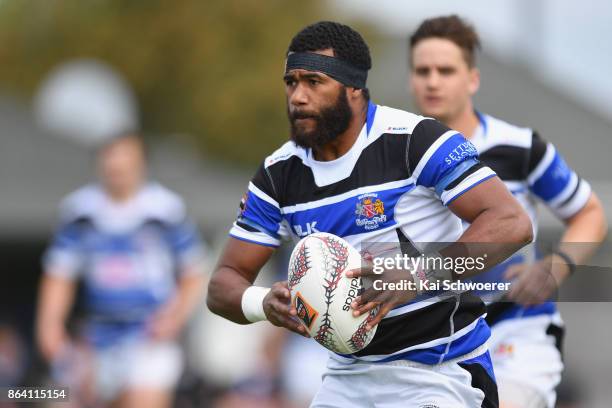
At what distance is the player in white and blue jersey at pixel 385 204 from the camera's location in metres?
4.93

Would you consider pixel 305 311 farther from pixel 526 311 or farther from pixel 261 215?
pixel 526 311

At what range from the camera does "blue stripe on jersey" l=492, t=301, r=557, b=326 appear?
6414 millimetres

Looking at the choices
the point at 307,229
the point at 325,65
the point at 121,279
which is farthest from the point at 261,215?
the point at 121,279

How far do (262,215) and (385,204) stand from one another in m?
0.68

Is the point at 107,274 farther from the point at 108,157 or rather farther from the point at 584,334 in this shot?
the point at 584,334

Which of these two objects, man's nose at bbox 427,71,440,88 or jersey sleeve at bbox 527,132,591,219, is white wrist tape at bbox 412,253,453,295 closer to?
jersey sleeve at bbox 527,132,591,219

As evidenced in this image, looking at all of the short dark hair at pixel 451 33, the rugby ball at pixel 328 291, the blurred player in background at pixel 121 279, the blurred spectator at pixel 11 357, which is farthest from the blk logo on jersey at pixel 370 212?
the blurred spectator at pixel 11 357

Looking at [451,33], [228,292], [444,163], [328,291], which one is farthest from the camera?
[451,33]

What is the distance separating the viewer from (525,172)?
6.37 m

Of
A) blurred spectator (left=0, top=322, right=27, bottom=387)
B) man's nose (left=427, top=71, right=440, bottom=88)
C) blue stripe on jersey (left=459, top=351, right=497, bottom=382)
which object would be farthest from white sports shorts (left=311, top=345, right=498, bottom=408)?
blurred spectator (left=0, top=322, right=27, bottom=387)

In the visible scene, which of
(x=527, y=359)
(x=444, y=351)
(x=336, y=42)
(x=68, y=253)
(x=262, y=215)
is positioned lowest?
(x=527, y=359)

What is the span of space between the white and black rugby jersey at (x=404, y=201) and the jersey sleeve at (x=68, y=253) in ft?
17.0

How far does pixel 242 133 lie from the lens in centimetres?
2419

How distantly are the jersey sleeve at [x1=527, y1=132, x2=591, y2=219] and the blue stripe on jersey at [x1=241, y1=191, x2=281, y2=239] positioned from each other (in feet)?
5.43
